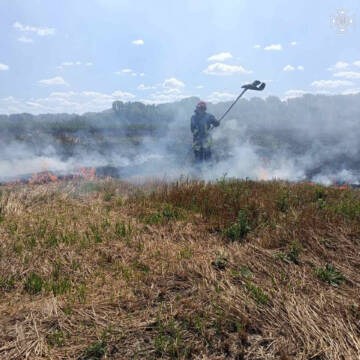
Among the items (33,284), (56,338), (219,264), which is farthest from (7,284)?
(219,264)

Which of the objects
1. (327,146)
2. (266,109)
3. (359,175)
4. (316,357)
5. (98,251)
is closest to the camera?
(316,357)

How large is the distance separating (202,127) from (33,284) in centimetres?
800

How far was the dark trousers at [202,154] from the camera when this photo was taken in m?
10.5

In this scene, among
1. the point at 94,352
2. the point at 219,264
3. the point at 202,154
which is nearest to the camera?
the point at 94,352

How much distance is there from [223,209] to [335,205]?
1.64 metres

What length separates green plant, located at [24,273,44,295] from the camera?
2.89 meters

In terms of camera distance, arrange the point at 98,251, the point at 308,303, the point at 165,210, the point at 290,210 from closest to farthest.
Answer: the point at 308,303 → the point at 98,251 → the point at 290,210 → the point at 165,210

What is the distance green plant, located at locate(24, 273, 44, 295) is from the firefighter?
7832 millimetres

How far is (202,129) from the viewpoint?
33.4 ft

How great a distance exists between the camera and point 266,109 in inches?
1945

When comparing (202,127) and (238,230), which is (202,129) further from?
(238,230)

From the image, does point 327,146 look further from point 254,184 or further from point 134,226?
point 134,226

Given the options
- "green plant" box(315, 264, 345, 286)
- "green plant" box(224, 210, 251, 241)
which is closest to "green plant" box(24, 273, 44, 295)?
"green plant" box(224, 210, 251, 241)

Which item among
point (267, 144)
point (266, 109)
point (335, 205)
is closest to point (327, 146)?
point (267, 144)
